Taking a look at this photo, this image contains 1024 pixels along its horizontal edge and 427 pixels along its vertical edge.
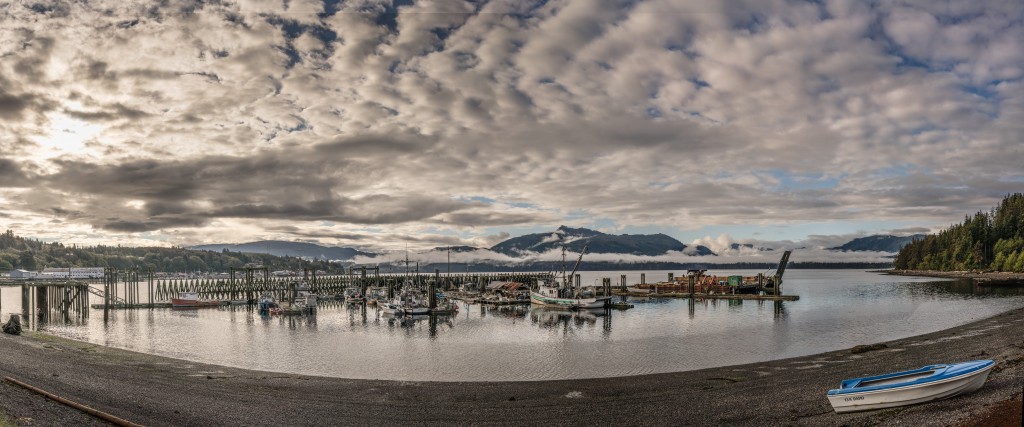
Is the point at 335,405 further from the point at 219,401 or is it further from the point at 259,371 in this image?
the point at 259,371

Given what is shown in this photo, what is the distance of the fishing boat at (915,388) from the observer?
20.1 m

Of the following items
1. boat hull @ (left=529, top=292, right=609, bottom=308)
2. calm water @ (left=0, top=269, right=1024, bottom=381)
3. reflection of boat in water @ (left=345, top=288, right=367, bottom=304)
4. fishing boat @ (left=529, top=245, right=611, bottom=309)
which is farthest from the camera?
reflection of boat in water @ (left=345, top=288, right=367, bottom=304)

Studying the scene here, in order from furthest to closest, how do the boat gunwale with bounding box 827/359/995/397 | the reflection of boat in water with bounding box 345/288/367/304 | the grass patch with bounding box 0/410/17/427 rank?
the reflection of boat in water with bounding box 345/288/367/304
the boat gunwale with bounding box 827/359/995/397
the grass patch with bounding box 0/410/17/427

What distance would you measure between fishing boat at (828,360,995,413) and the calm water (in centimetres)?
1656

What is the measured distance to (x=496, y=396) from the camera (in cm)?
2886

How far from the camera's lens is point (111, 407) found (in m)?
23.8

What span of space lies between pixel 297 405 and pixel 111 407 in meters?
7.21

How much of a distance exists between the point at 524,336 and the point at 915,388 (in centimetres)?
4084

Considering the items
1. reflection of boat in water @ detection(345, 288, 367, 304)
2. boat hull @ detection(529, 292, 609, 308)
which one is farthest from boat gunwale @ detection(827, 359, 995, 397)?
reflection of boat in water @ detection(345, 288, 367, 304)

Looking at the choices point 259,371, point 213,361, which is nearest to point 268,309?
point 213,361

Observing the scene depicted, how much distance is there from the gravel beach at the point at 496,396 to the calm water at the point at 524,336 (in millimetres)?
5162

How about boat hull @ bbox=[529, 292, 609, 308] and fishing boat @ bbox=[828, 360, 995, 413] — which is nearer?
fishing boat @ bbox=[828, 360, 995, 413]

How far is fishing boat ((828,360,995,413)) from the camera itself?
65.9ft

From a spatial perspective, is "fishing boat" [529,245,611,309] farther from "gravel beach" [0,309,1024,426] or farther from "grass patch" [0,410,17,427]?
"grass patch" [0,410,17,427]
